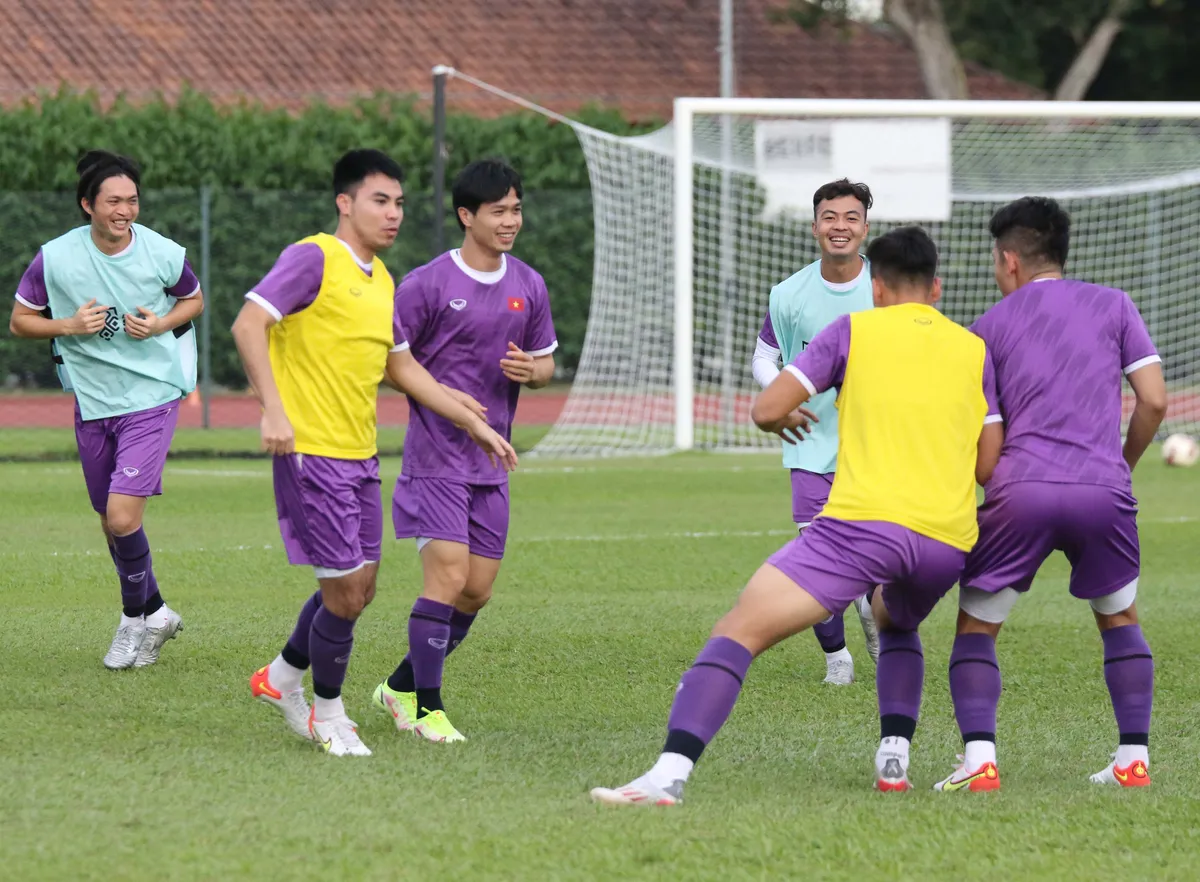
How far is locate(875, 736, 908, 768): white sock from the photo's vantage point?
5.56m

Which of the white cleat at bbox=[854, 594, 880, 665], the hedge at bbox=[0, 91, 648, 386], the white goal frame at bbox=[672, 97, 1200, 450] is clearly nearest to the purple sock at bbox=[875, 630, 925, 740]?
the white cleat at bbox=[854, 594, 880, 665]

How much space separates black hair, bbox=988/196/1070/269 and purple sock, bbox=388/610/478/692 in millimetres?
2332

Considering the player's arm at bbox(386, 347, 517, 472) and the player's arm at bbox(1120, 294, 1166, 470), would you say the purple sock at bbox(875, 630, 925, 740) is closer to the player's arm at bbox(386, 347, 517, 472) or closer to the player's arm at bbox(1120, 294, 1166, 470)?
the player's arm at bbox(1120, 294, 1166, 470)

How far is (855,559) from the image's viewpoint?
516cm

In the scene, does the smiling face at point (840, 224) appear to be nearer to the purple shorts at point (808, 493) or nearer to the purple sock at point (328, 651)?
the purple shorts at point (808, 493)

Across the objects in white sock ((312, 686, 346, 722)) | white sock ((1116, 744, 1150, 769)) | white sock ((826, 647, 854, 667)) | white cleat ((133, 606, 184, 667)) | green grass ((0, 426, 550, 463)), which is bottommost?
green grass ((0, 426, 550, 463))

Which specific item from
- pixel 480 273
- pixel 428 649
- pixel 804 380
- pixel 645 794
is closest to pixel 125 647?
pixel 428 649

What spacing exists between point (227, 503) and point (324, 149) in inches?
416

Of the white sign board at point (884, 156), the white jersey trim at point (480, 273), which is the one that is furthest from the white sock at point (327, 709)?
the white sign board at point (884, 156)

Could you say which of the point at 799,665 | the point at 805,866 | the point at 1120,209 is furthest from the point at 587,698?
the point at 1120,209

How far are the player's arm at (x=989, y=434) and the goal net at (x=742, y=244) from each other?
12.4 meters

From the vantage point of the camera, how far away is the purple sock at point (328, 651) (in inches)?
237

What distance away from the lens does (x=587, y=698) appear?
280 inches

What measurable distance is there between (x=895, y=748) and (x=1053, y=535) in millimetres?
806
